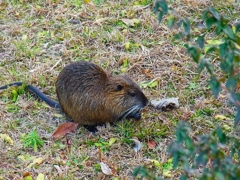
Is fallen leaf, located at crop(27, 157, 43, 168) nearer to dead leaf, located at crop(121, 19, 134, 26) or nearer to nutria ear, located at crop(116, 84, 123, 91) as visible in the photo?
nutria ear, located at crop(116, 84, 123, 91)

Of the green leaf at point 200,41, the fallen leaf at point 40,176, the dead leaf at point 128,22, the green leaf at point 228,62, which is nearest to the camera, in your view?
the green leaf at point 228,62

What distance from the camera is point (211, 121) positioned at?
3830 mm

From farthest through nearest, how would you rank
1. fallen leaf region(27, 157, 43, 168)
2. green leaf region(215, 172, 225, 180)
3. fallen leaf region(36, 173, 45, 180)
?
fallen leaf region(27, 157, 43, 168) < fallen leaf region(36, 173, 45, 180) < green leaf region(215, 172, 225, 180)

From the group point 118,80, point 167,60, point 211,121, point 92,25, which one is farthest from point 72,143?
point 92,25

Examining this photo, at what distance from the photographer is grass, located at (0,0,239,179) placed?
11.4ft

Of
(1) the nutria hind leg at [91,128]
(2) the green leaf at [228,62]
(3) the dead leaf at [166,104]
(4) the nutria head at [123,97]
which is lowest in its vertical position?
(1) the nutria hind leg at [91,128]

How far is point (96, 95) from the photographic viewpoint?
12.4ft

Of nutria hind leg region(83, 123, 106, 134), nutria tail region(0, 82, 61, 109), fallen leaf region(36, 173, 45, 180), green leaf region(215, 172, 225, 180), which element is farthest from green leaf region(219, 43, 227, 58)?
nutria tail region(0, 82, 61, 109)

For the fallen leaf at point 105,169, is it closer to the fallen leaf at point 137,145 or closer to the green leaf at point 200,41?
the fallen leaf at point 137,145

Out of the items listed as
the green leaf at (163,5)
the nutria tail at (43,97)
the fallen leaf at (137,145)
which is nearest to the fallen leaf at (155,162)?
the fallen leaf at (137,145)

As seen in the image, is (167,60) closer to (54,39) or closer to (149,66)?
Result: (149,66)

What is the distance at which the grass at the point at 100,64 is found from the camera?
137 inches

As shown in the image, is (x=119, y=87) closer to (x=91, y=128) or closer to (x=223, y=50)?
(x=91, y=128)

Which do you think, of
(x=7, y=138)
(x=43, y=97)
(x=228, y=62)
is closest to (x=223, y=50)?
(x=228, y=62)
